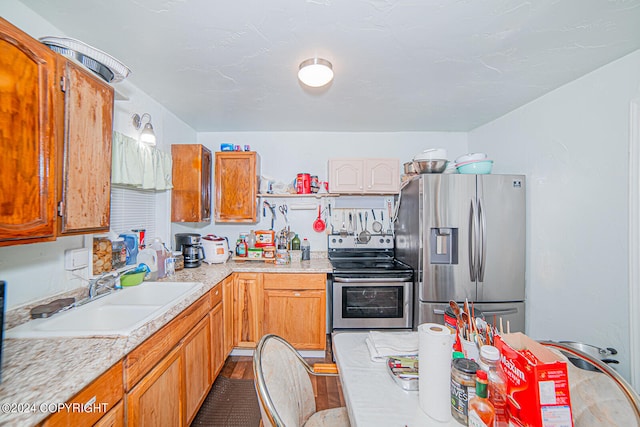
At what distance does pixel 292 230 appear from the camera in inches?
120

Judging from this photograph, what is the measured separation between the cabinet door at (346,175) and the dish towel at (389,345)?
5.64 ft

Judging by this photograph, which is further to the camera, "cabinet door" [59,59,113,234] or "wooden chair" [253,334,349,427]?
"cabinet door" [59,59,113,234]

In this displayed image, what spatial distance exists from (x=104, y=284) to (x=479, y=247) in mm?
2746

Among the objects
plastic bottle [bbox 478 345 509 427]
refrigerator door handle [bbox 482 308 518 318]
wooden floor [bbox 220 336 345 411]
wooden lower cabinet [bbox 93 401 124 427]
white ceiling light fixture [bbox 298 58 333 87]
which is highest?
white ceiling light fixture [bbox 298 58 333 87]

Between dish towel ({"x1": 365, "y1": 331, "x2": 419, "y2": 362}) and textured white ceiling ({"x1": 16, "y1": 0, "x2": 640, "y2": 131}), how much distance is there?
1.56m

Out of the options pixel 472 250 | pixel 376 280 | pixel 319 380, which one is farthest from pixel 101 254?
pixel 472 250

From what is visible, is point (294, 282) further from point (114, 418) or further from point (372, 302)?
point (114, 418)

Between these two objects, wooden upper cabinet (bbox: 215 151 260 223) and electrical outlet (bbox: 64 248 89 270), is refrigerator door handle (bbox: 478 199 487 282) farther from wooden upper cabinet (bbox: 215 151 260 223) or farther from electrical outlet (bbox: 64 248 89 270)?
electrical outlet (bbox: 64 248 89 270)

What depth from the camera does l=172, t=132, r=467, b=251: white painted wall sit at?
10.0 ft

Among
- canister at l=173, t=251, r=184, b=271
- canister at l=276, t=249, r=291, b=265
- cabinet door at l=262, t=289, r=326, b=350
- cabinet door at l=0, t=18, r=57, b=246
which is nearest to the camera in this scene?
cabinet door at l=0, t=18, r=57, b=246

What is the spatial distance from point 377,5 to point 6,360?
2.06 metres

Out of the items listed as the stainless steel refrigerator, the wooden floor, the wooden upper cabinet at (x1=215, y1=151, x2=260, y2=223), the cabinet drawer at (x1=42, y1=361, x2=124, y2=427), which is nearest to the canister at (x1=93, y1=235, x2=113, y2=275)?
the cabinet drawer at (x1=42, y1=361, x2=124, y2=427)

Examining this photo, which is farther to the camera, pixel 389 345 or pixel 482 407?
pixel 389 345

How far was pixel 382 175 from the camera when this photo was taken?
8.95 feet
